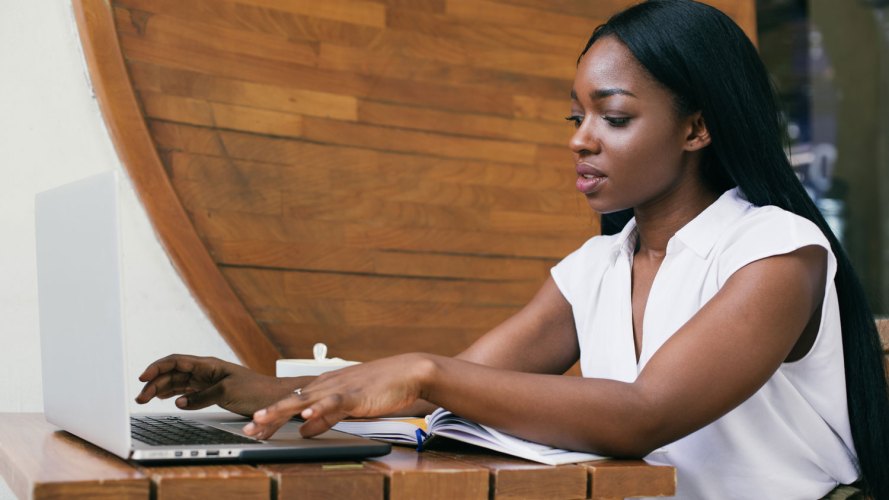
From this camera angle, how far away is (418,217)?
2316 mm

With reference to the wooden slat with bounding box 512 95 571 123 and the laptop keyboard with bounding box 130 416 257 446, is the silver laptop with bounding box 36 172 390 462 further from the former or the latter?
the wooden slat with bounding box 512 95 571 123

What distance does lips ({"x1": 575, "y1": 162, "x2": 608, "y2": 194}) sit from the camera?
4.37ft

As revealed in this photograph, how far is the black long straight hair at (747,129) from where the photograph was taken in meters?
1.31

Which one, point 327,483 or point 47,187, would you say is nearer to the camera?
point 327,483

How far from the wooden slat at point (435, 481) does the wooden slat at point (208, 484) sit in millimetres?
111

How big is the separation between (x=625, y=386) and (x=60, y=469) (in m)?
0.55

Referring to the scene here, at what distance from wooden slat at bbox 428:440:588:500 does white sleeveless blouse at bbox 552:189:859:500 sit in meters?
0.34

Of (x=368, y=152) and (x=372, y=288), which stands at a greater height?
(x=368, y=152)

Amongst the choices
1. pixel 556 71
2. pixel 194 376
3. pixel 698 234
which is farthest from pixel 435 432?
pixel 556 71

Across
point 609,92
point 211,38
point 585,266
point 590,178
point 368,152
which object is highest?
point 211,38

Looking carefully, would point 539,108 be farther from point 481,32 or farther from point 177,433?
point 177,433

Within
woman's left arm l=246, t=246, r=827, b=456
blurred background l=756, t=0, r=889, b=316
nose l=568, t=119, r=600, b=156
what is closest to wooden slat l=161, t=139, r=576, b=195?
nose l=568, t=119, r=600, b=156

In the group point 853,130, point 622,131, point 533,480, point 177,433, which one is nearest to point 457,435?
point 533,480

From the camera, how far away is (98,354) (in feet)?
2.97
